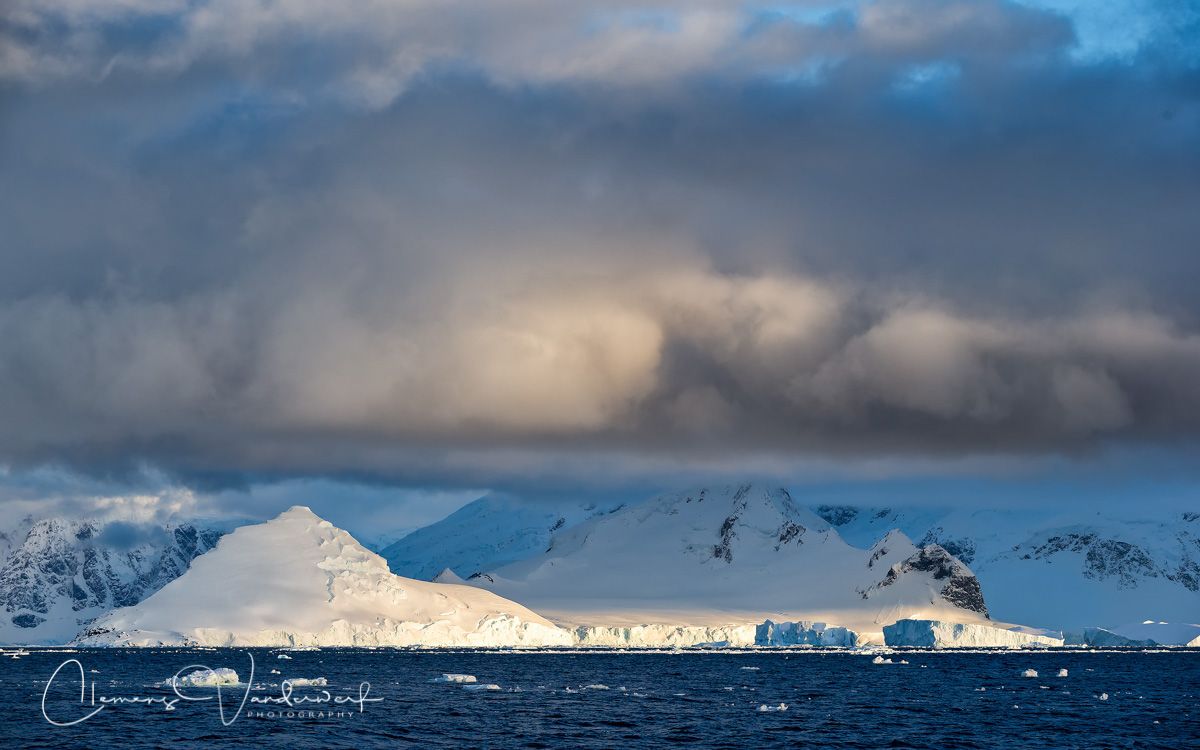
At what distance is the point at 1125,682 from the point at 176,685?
123939mm

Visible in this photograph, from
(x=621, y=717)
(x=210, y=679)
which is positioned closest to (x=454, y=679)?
(x=210, y=679)

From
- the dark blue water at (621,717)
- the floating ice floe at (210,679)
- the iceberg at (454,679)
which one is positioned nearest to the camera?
the dark blue water at (621,717)

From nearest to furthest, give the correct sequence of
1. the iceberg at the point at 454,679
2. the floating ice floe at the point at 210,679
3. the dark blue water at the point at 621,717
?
the dark blue water at the point at 621,717, the floating ice floe at the point at 210,679, the iceberg at the point at 454,679

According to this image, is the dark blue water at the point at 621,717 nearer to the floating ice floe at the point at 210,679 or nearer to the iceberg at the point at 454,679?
the floating ice floe at the point at 210,679

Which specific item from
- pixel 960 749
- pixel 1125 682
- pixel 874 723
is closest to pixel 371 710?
pixel 874 723

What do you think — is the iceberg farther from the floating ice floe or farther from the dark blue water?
the floating ice floe

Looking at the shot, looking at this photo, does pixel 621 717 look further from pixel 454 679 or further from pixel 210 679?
pixel 454 679

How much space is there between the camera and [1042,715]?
128625mm

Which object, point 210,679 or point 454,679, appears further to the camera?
point 454,679

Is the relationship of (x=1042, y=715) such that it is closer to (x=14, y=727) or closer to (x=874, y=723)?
(x=874, y=723)

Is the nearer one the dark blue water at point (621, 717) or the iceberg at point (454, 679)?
the dark blue water at point (621, 717)

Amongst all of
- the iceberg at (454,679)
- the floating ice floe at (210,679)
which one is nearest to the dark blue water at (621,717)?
the floating ice floe at (210,679)

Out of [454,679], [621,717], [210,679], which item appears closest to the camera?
[621,717]

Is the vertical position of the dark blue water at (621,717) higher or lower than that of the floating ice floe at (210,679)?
lower
